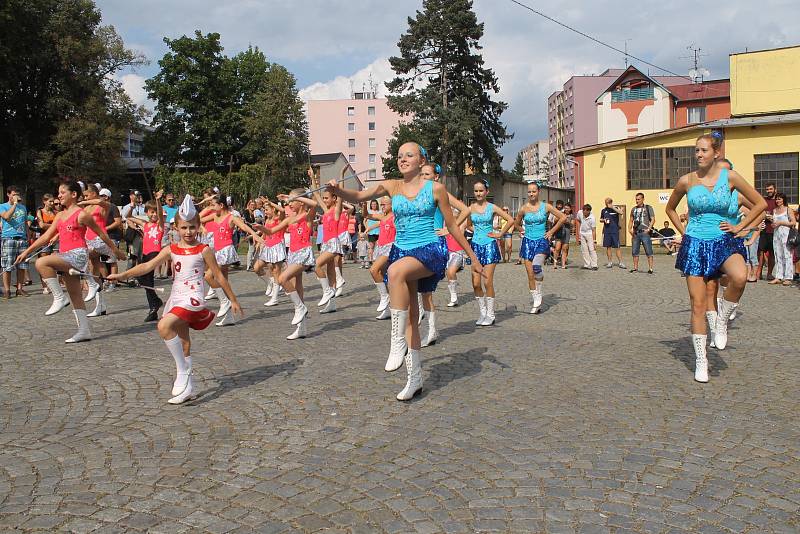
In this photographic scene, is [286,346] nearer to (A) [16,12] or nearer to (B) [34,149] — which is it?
(A) [16,12]

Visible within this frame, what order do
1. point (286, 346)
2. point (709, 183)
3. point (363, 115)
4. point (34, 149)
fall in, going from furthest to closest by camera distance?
point (363, 115) < point (34, 149) < point (286, 346) < point (709, 183)

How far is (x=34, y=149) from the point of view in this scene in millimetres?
43750

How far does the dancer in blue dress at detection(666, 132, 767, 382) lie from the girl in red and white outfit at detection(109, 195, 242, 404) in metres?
4.71

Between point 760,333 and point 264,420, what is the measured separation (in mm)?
7373

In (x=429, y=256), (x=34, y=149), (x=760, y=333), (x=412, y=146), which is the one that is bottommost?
(x=760, y=333)

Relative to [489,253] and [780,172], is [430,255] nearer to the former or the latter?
[489,253]

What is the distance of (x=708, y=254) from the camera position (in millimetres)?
7352

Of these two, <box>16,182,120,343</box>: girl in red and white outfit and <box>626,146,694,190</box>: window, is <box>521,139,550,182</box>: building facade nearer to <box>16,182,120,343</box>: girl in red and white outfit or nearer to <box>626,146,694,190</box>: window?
<box>626,146,694,190</box>: window

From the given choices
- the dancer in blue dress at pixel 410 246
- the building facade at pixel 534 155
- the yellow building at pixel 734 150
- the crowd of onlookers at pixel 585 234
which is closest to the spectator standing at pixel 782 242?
the crowd of onlookers at pixel 585 234

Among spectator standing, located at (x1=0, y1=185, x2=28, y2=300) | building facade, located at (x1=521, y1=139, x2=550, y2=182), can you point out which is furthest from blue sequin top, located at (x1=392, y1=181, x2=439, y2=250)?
building facade, located at (x1=521, y1=139, x2=550, y2=182)

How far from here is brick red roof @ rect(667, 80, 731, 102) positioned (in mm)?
51744

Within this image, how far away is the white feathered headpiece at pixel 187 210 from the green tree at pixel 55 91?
40141 millimetres

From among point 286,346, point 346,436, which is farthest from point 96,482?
point 286,346

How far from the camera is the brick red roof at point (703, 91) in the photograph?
2037 inches
